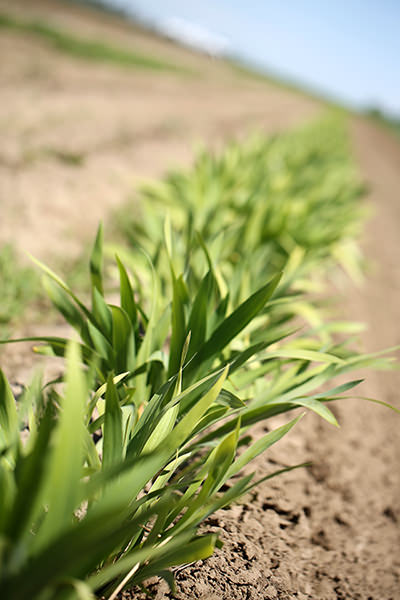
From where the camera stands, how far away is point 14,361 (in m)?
1.51

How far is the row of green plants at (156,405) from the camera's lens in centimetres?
46

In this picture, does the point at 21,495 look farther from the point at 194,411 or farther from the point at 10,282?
the point at 10,282

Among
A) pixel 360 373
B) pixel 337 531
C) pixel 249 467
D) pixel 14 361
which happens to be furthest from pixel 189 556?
pixel 360 373

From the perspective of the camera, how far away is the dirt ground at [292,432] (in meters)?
0.97

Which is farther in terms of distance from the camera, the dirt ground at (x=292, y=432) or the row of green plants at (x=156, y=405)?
the dirt ground at (x=292, y=432)

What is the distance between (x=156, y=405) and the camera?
0.81m

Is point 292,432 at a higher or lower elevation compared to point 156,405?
lower

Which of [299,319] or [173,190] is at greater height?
[173,190]

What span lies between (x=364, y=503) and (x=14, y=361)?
1.31m

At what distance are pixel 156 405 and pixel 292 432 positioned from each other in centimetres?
88

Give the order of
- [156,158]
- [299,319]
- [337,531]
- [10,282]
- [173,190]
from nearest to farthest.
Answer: [337,531]
[10,282]
[299,319]
[173,190]
[156,158]

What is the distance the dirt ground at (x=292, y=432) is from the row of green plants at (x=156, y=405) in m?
0.13

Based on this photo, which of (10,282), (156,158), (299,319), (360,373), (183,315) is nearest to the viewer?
(183,315)

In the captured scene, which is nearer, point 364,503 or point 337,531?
point 337,531
